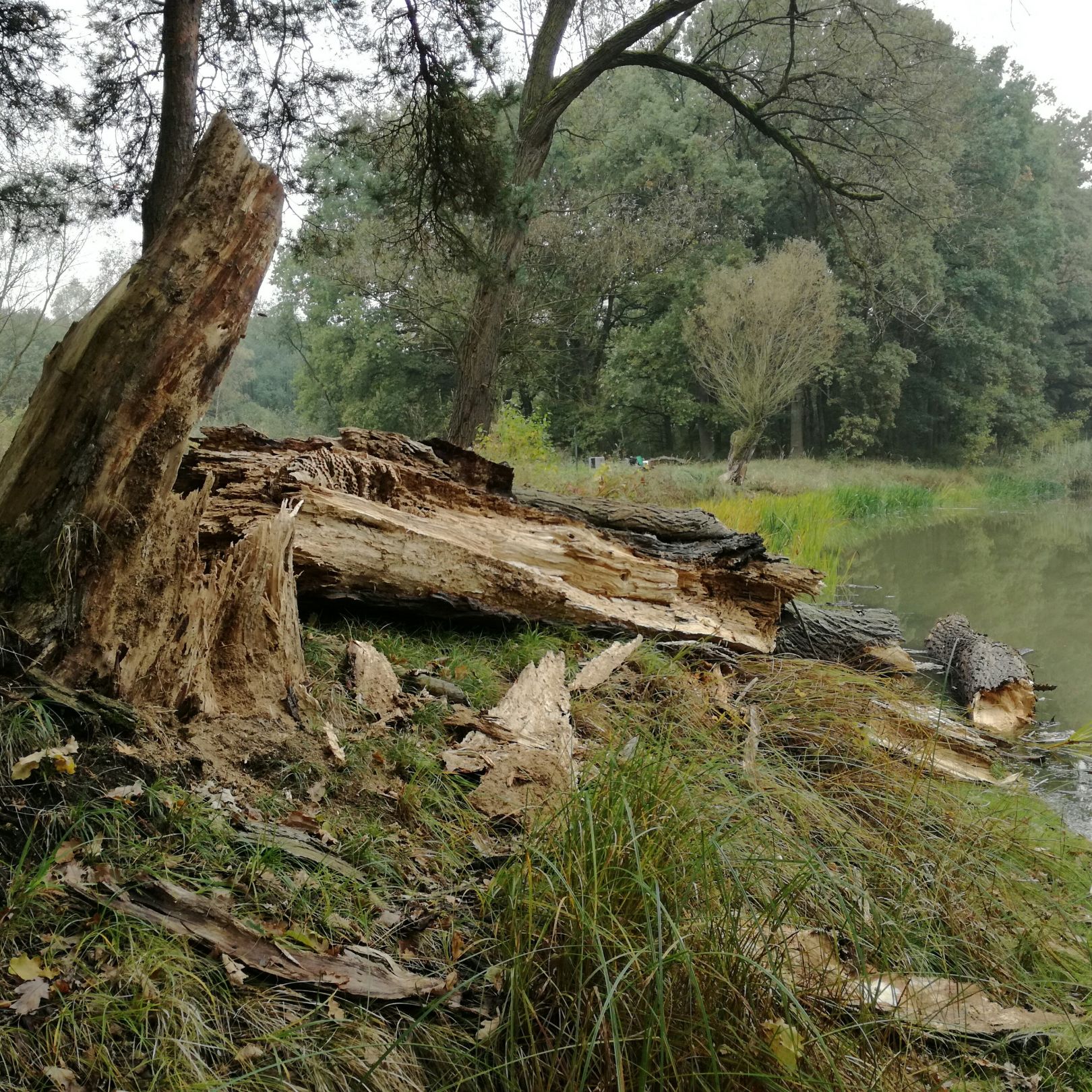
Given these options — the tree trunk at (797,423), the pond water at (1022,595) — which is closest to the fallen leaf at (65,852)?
the pond water at (1022,595)

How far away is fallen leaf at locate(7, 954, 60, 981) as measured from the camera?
1.40 metres

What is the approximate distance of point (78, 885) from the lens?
62.2 inches

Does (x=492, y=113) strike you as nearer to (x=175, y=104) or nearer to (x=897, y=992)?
(x=175, y=104)

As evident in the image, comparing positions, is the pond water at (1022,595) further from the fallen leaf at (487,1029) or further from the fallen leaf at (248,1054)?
the fallen leaf at (248,1054)

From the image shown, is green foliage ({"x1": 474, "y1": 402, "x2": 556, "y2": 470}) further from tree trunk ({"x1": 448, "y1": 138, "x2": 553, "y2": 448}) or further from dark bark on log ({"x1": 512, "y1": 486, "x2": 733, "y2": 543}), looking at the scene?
dark bark on log ({"x1": 512, "y1": 486, "x2": 733, "y2": 543})

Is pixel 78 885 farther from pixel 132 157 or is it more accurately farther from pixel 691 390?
pixel 691 390

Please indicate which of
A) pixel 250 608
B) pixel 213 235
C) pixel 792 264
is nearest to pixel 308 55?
pixel 213 235

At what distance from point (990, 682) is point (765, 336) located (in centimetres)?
1372

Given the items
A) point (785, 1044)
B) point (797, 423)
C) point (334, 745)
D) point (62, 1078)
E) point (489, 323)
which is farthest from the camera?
point (797, 423)

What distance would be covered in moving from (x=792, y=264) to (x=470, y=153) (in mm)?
13980

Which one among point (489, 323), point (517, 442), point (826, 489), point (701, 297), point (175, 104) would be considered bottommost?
point (517, 442)

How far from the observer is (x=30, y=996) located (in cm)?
137

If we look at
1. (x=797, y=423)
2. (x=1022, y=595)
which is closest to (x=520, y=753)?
(x=1022, y=595)

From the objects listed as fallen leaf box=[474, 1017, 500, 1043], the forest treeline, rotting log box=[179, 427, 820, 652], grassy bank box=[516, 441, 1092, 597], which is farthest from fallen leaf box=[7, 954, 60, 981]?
the forest treeline
